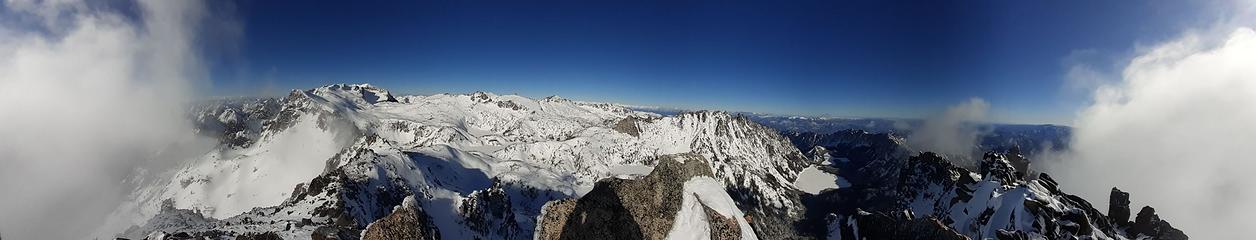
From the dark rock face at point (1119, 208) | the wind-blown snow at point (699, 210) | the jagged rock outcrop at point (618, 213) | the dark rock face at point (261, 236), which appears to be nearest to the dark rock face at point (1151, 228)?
the dark rock face at point (1119, 208)

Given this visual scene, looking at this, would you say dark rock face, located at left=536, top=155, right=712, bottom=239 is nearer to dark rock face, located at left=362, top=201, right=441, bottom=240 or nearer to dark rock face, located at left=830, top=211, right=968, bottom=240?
dark rock face, located at left=362, top=201, right=441, bottom=240

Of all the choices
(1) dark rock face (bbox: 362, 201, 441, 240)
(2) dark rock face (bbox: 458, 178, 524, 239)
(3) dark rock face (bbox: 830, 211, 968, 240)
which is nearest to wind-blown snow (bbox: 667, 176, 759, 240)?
(3) dark rock face (bbox: 830, 211, 968, 240)

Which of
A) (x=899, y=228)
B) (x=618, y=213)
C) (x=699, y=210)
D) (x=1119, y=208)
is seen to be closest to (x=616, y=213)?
(x=618, y=213)

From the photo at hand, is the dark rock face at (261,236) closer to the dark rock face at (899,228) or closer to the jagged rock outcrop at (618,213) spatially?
the jagged rock outcrop at (618,213)

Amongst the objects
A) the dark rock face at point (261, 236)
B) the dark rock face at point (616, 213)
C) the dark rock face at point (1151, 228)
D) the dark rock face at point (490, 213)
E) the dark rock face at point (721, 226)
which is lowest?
the dark rock face at point (490, 213)

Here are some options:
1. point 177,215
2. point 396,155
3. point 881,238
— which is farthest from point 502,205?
point 881,238

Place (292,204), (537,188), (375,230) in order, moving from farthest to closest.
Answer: (537,188) → (292,204) → (375,230)

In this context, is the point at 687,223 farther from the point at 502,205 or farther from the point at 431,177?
the point at 431,177

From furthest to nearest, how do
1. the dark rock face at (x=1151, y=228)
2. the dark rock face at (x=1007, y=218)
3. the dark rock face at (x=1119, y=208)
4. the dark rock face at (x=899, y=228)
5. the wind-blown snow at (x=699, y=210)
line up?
the dark rock face at (x=1119, y=208), the dark rock face at (x=1151, y=228), the dark rock face at (x=1007, y=218), the dark rock face at (x=899, y=228), the wind-blown snow at (x=699, y=210)
